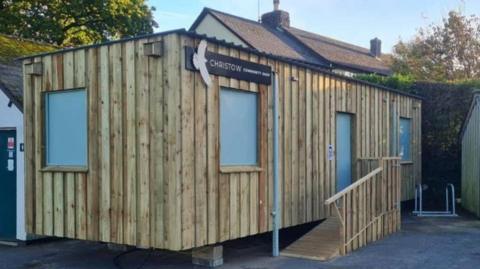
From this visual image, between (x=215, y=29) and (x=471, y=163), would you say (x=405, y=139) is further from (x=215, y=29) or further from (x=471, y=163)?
(x=215, y=29)

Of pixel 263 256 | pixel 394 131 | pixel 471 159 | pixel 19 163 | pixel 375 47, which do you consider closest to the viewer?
pixel 263 256

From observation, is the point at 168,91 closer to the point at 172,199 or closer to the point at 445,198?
the point at 172,199

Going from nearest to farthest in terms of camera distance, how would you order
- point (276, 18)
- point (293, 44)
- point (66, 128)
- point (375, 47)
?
point (66, 128)
point (293, 44)
point (276, 18)
point (375, 47)

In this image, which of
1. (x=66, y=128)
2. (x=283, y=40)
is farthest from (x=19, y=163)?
(x=283, y=40)

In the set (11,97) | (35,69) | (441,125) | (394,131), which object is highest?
(35,69)

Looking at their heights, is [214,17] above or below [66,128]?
above

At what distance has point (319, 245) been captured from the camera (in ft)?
28.5

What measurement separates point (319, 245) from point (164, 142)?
3.28 meters

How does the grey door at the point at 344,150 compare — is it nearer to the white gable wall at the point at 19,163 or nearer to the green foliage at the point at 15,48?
the white gable wall at the point at 19,163

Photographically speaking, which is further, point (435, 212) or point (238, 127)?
point (435, 212)

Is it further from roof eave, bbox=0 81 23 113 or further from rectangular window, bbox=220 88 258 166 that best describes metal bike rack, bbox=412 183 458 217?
roof eave, bbox=0 81 23 113

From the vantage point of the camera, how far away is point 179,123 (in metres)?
6.86

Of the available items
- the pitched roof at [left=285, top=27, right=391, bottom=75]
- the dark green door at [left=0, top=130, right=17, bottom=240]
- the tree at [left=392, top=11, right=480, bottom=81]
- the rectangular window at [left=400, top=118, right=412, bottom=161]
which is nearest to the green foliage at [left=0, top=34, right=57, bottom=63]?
the dark green door at [left=0, top=130, right=17, bottom=240]

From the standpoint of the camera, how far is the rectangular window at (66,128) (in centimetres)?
799
